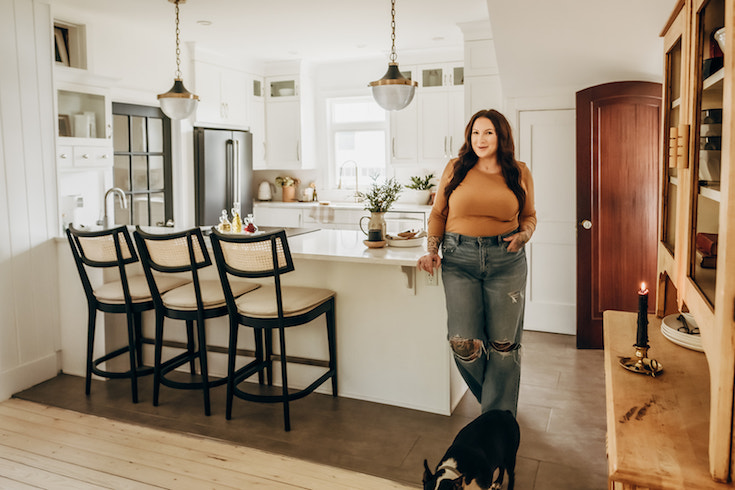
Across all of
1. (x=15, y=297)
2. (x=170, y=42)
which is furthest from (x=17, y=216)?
(x=170, y=42)

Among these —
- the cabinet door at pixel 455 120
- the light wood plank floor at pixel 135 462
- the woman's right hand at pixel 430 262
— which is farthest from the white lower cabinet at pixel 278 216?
the woman's right hand at pixel 430 262

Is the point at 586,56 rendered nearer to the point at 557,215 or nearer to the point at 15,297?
the point at 557,215

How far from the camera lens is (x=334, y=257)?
3033 mm

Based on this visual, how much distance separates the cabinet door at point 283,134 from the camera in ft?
21.2

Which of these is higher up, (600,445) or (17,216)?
(17,216)

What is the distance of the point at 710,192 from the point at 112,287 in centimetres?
317

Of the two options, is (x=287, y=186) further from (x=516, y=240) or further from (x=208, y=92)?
(x=516, y=240)

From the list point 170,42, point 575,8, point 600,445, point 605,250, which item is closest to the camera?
point 600,445

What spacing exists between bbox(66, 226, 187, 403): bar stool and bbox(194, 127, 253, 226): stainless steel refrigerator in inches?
82.3

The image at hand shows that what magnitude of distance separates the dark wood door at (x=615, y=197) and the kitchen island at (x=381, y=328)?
1.44 metres

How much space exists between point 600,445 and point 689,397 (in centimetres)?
141

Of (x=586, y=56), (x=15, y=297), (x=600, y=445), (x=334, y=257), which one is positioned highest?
(x=586, y=56)

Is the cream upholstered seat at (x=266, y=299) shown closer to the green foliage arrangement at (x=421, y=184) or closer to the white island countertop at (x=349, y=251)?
the white island countertop at (x=349, y=251)

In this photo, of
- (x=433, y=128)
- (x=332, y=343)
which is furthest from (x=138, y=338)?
(x=433, y=128)
